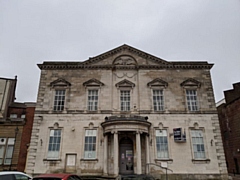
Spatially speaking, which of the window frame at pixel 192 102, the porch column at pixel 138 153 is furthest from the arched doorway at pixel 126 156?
the window frame at pixel 192 102

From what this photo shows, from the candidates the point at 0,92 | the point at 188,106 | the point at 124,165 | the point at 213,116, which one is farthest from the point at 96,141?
the point at 0,92

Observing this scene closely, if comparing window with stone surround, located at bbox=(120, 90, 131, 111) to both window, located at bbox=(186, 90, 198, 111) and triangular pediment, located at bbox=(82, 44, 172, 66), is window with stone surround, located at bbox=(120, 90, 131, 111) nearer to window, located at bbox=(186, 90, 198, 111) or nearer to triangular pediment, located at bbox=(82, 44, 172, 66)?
triangular pediment, located at bbox=(82, 44, 172, 66)

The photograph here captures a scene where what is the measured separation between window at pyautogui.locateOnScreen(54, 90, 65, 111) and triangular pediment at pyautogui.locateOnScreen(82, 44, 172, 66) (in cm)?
363

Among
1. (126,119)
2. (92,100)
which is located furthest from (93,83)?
(126,119)

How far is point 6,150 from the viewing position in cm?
1911

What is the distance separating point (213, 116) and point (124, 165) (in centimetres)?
892

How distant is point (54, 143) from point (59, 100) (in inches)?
153

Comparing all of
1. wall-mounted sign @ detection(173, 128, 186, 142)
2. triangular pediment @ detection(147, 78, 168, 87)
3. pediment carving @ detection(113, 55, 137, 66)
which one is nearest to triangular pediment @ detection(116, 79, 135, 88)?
triangular pediment @ detection(147, 78, 168, 87)

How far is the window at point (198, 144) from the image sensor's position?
55.6 ft

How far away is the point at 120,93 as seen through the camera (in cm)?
1903

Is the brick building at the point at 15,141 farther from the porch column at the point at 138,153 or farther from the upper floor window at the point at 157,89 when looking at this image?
the upper floor window at the point at 157,89

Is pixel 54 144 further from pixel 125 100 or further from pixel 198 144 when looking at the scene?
pixel 198 144

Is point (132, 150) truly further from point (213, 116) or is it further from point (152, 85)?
point (213, 116)

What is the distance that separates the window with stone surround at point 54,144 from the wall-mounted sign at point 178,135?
388 inches
